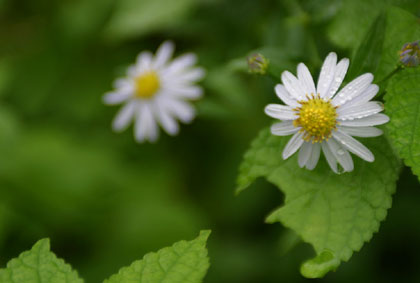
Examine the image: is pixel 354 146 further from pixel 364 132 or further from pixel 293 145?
pixel 293 145

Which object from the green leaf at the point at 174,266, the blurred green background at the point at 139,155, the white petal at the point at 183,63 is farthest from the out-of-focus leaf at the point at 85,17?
the green leaf at the point at 174,266

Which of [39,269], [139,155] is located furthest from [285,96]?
[139,155]

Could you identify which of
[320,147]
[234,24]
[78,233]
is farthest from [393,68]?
[78,233]

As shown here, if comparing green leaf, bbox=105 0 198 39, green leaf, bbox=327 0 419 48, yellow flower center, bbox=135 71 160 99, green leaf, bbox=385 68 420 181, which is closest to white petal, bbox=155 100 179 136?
yellow flower center, bbox=135 71 160 99

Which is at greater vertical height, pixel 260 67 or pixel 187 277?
pixel 260 67

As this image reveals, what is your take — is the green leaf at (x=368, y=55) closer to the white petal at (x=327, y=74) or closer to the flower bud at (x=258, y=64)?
the white petal at (x=327, y=74)

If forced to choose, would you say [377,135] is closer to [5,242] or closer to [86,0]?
[5,242]
